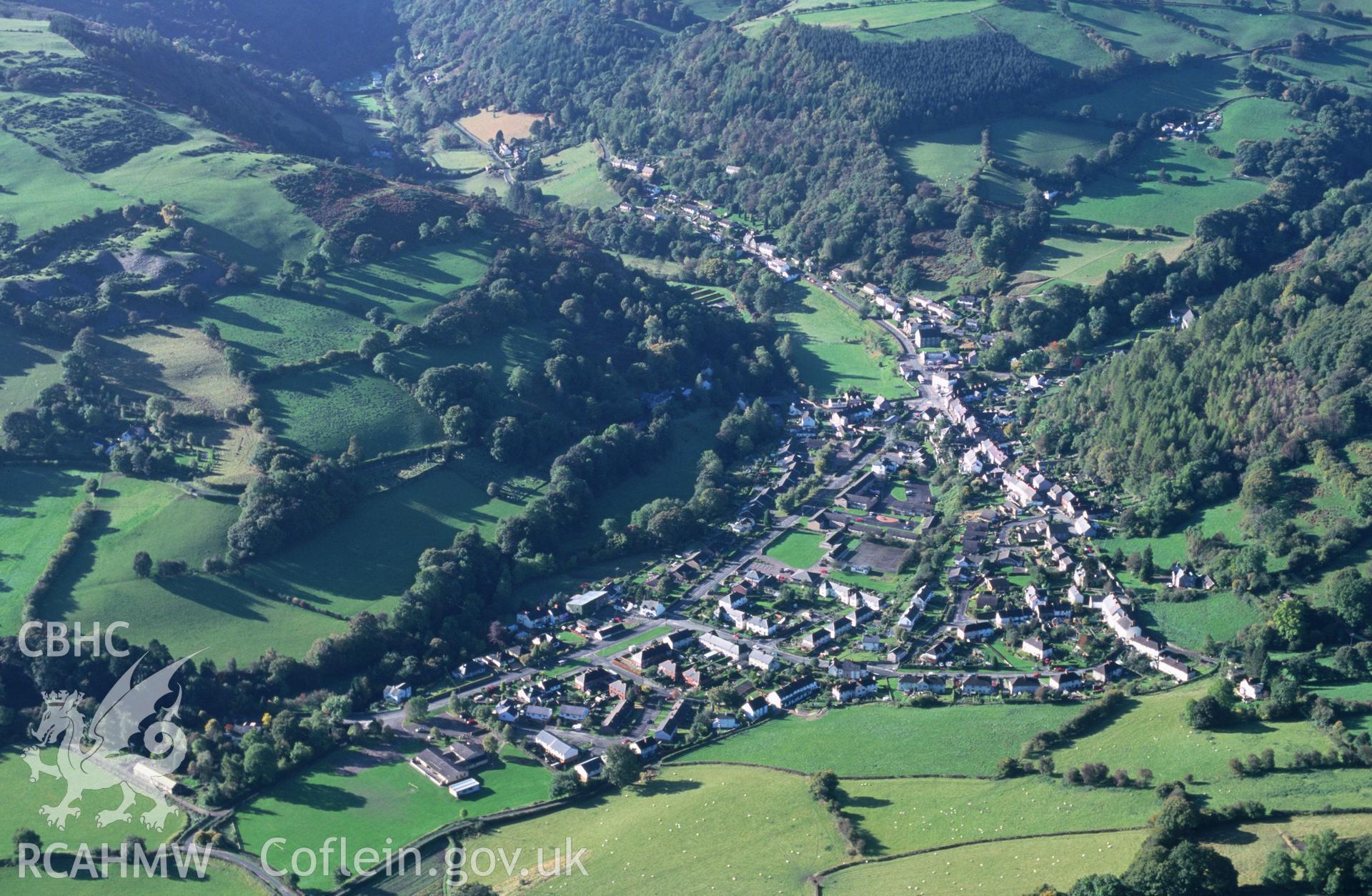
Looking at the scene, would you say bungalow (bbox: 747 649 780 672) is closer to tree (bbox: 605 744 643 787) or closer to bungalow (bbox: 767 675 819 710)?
bungalow (bbox: 767 675 819 710)

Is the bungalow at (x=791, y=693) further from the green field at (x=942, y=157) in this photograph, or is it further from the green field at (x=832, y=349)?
the green field at (x=942, y=157)

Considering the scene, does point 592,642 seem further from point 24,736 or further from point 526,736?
point 24,736

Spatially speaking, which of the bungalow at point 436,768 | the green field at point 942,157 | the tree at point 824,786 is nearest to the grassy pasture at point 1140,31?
the green field at point 942,157

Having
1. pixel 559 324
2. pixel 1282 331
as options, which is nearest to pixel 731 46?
pixel 559 324

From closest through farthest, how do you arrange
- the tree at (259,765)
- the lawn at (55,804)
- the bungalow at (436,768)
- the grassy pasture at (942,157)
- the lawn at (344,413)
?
the lawn at (55,804) < the bungalow at (436,768) < the tree at (259,765) < the lawn at (344,413) < the grassy pasture at (942,157)

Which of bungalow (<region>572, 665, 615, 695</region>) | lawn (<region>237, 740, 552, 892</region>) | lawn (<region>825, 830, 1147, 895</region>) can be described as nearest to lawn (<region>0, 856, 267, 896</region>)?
lawn (<region>237, 740, 552, 892</region>)
